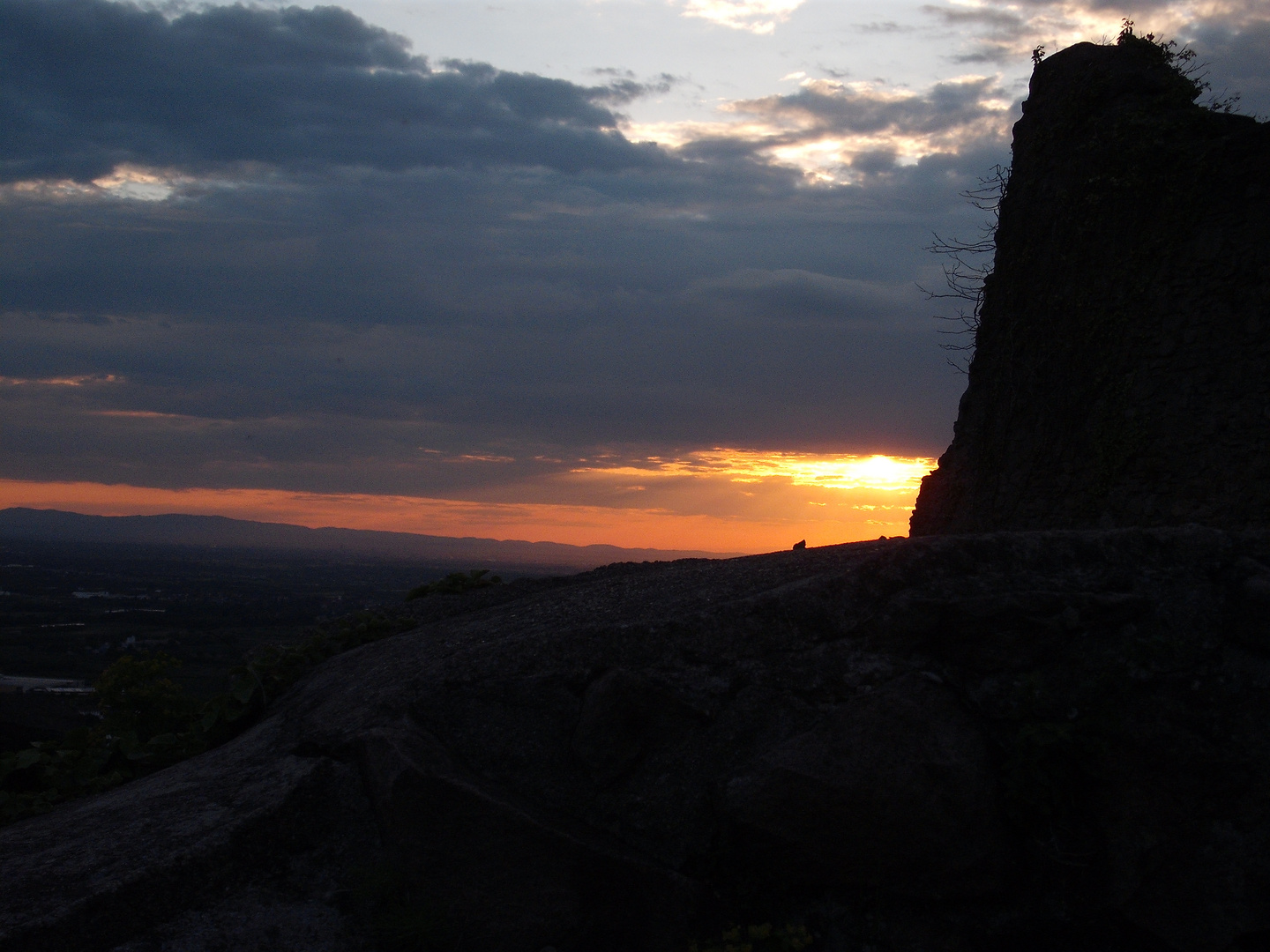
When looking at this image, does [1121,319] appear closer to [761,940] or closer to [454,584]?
[454,584]

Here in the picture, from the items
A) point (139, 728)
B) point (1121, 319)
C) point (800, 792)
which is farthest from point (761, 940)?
point (1121, 319)

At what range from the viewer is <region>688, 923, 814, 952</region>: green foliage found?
11.8ft

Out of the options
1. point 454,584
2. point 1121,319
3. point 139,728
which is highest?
point 1121,319

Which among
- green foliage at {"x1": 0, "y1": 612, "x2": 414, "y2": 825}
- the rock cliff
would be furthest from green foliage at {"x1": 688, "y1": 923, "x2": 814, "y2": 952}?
the rock cliff

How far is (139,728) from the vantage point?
18.5 ft

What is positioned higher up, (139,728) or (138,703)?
(138,703)

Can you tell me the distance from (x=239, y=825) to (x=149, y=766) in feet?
6.53

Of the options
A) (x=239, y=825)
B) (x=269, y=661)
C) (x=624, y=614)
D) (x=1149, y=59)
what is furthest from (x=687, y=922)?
(x=1149, y=59)

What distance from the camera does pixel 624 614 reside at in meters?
4.62

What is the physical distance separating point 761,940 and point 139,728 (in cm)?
406

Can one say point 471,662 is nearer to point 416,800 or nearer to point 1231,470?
point 416,800

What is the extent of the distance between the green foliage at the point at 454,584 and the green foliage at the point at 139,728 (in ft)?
3.34

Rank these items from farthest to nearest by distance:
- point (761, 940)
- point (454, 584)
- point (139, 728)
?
point (454, 584), point (139, 728), point (761, 940)

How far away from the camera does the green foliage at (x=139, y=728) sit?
5.04 metres
